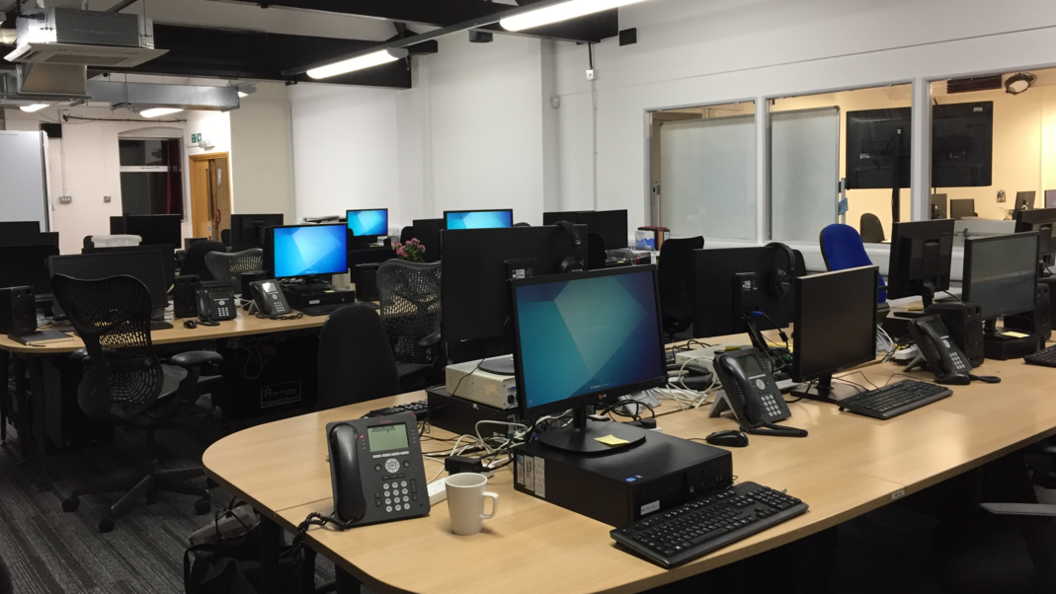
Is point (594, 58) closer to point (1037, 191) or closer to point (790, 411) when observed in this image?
point (1037, 191)

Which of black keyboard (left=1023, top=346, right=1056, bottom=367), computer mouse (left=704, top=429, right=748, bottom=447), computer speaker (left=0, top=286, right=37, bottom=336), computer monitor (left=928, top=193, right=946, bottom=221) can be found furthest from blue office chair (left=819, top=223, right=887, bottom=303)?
computer speaker (left=0, top=286, right=37, bottom=336)

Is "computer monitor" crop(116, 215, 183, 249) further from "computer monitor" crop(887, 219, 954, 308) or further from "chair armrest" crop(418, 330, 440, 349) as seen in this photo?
"computer monitor" crop(887, 219, 954, 308)

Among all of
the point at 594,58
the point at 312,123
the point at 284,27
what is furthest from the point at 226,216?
the point at 594,58

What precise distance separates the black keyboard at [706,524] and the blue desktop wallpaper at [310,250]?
409cm

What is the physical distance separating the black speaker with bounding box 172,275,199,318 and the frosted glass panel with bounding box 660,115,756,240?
4539 millimetres

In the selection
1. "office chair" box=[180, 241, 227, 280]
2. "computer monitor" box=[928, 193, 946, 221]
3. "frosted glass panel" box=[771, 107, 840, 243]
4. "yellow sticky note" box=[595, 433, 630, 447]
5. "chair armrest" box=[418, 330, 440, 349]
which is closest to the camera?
"yellow sticky note" box=[595, 433, 630, 447]

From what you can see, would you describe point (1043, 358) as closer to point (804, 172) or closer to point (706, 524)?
point (706, 524)

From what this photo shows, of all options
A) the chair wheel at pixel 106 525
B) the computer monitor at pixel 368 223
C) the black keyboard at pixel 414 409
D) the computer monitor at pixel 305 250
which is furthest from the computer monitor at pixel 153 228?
the black keyboard at pixel 414 409

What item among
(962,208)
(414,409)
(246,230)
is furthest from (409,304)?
(246,230)

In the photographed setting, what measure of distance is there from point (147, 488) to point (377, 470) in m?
2.68

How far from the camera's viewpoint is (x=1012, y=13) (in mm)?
5414

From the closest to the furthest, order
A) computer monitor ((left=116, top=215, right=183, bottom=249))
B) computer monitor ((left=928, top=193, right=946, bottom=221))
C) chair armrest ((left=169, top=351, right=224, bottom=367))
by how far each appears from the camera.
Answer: chair armrest ((left=169, top=351, right=224, bottom=367)) < computer monitor ((left=928, top=193, right=946, bottom=221)) < computer monitor ((left=116, top=215, right=183, bottom=249))

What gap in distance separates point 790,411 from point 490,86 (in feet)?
23.7

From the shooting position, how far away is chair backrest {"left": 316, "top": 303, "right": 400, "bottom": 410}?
9.90 ft
